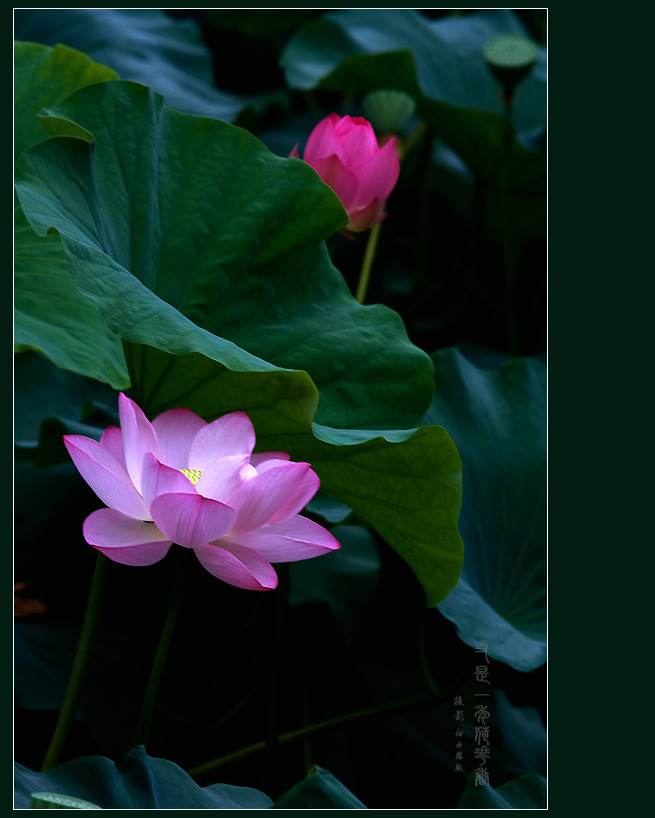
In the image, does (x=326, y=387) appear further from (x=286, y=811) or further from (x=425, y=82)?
(x=425, y=82)

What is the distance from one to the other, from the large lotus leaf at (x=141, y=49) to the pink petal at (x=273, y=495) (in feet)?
3.25

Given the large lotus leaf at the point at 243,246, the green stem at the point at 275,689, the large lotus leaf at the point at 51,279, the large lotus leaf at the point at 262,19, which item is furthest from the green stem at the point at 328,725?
the large lotus leaf at the point at 262,19

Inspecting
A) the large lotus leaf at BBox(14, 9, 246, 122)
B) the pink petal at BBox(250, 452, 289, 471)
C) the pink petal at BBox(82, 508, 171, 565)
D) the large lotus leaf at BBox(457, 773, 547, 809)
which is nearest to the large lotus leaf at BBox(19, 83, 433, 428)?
the pink petal at BBox(250, 452, 289, 471)

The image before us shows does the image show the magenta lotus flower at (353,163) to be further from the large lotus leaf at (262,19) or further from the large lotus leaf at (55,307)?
the large lotus leaf at (262,19)

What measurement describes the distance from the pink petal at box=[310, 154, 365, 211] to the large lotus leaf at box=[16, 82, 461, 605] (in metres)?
0.06

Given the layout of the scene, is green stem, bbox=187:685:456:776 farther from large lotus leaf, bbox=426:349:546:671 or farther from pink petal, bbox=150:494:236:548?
pink petal, bbox=150:494:236:548

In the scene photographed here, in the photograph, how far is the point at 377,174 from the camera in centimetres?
101

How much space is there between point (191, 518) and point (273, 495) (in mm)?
65

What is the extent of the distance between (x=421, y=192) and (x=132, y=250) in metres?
0.99

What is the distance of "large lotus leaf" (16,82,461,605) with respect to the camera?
0.78 meters

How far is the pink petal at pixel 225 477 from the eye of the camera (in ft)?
2.13

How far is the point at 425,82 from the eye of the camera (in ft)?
5.37

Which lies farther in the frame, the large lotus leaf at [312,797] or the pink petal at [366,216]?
the pink petal at [366,216]

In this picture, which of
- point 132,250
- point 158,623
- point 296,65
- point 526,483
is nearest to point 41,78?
point 132,250
